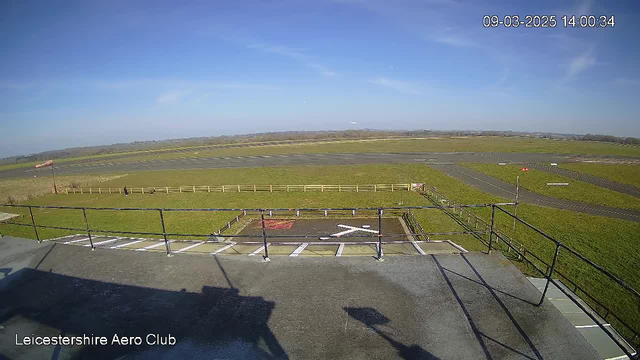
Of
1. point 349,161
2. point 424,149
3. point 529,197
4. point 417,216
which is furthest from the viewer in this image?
point 424,149

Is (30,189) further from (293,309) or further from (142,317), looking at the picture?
(293,309)

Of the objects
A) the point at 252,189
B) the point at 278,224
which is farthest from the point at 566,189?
the point at 252,189

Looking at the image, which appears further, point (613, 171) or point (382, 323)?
point (613, 171)

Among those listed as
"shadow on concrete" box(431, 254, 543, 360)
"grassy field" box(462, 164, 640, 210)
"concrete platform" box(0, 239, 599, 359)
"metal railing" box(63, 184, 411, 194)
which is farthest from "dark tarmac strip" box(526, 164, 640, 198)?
"concrete platform" box(0, 239, 599, 359)

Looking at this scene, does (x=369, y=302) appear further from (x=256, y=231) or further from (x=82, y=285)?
(x=256, y=231)

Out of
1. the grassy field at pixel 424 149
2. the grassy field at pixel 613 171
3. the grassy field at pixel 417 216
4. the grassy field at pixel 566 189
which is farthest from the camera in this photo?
the grassy field at pixel 424 149

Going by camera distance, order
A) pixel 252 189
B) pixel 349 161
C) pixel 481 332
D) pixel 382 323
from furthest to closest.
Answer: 1. pixel 349 161
2. pixel 252 189
3. pixel 382 323
4. pixel 481 332

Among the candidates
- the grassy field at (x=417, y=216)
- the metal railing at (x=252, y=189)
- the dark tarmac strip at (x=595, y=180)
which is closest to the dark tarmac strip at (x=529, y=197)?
the grassy field at (x=417, y=216)

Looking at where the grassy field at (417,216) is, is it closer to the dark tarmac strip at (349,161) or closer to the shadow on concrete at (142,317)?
the dark tarmac strip at (349,161)
